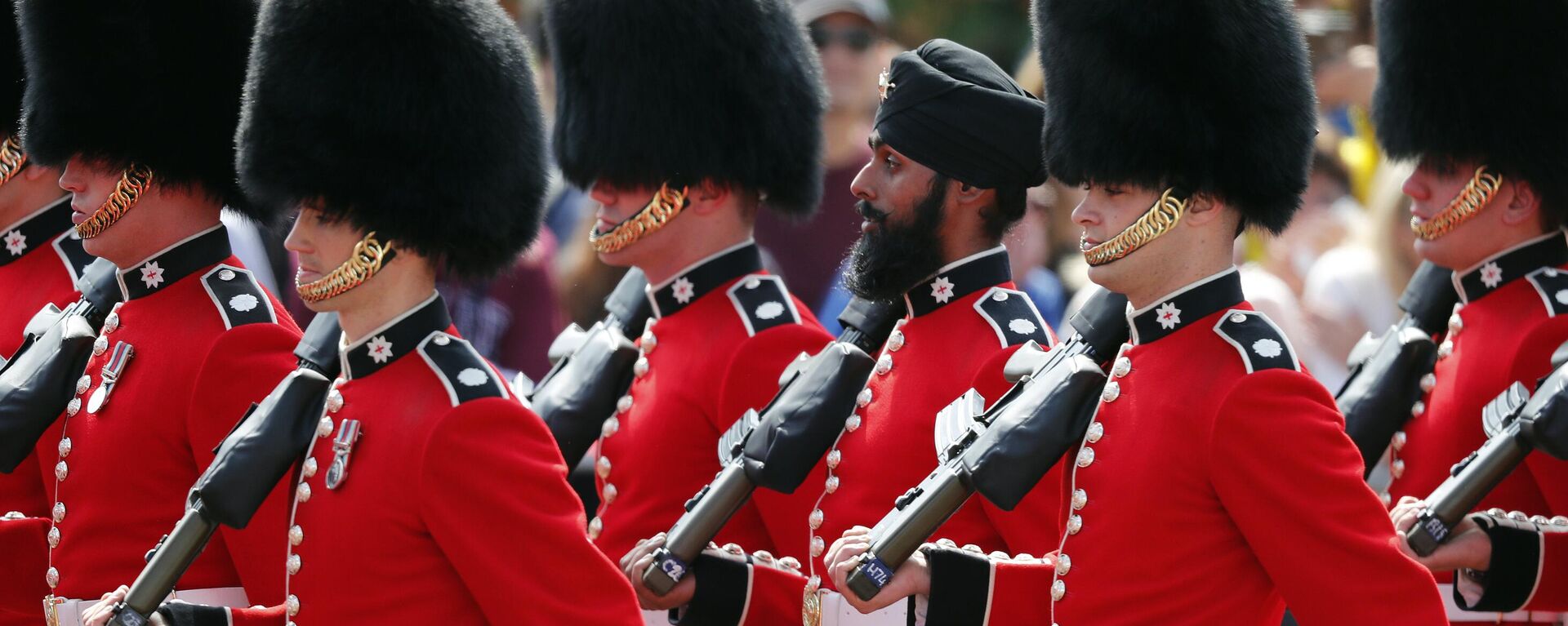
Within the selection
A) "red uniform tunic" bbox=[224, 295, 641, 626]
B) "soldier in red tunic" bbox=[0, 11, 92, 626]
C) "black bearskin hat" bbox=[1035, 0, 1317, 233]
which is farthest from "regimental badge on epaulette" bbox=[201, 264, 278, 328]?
"black bearskin hat" bbox=[1035, 0, 1317, 233]

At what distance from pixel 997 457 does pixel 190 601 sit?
6.22 ft

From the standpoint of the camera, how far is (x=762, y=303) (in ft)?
16.5

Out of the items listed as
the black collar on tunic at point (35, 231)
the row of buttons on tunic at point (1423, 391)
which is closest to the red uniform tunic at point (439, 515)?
the black collar on tunic at point (35, 231)

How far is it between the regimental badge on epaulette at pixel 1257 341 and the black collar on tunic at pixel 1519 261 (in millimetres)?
1387

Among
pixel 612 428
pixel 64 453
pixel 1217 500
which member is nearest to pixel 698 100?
pixel 612 428

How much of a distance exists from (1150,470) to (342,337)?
165 cm

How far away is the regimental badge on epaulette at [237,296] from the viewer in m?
4.36

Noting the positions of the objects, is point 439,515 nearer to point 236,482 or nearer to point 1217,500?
point 236,482

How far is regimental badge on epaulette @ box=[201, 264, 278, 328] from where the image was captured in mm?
4359

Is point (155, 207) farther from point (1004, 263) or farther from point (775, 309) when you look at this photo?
point (1004, 263)

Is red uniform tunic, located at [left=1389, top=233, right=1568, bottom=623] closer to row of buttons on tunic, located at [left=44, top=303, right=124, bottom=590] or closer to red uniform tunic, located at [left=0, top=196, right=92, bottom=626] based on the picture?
row of buttons on tunic, located at [left=44, top=303, right=124, bottom=590]

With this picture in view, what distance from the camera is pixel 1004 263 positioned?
4574mm

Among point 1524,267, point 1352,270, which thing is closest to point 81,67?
point 1524,267

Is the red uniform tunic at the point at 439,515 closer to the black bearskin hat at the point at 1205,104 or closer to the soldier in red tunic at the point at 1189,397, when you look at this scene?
the soldier in red tunic at the point at 1189,397
